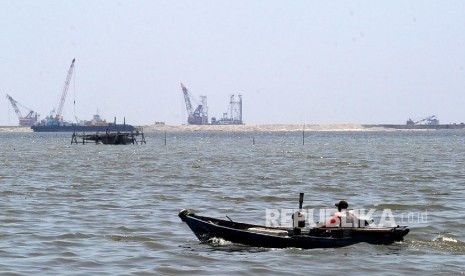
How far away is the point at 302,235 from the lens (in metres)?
22.6

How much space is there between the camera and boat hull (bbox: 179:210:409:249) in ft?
74.1

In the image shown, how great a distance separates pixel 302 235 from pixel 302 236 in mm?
95

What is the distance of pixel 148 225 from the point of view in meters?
27.9

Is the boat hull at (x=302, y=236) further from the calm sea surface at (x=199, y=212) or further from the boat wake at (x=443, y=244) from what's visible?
the boat wake at (x=443, y=244)

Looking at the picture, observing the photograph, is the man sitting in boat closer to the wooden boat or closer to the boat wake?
the wooden boat

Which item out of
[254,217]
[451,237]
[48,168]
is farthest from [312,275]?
[48,168]

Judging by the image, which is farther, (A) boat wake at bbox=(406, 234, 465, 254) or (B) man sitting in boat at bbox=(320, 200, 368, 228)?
(A) boat wake at bbox=(406, 234, 465, 254)

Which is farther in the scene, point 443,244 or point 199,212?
point 199,212

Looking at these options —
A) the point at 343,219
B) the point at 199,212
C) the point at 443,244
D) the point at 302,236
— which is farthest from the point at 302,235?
the point at 199,212

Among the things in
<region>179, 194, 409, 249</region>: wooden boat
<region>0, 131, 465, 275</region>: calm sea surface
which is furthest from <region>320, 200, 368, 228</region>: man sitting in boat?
<region>0, 131, 465, 275</region>: calm sea surface

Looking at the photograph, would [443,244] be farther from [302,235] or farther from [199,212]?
[199,212]

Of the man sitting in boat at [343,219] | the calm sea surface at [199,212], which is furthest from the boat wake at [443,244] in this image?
the man sitting in boat at [343,219]

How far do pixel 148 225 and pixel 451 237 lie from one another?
9565 mm

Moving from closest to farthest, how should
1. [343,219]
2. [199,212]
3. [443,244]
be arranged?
[343,219] → [443,244] → [199,212]
